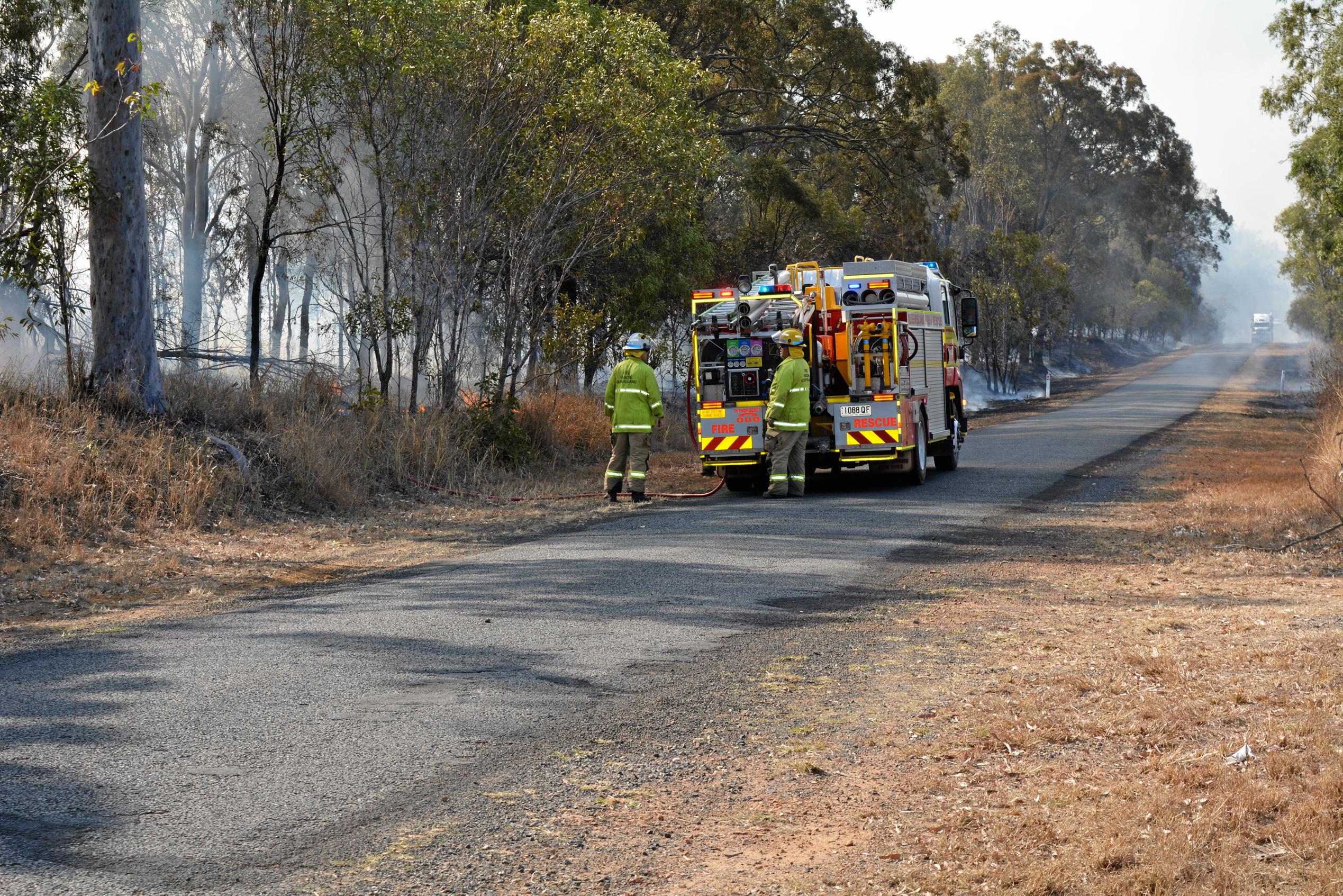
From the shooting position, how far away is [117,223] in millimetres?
15023

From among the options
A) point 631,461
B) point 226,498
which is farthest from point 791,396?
point 226,498

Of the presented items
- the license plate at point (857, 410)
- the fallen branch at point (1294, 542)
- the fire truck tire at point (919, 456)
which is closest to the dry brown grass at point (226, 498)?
the license plate at point (857, 410)

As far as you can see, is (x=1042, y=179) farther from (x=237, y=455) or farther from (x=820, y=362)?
(x=237, y=455)

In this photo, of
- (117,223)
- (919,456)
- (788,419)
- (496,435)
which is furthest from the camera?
(496,435)

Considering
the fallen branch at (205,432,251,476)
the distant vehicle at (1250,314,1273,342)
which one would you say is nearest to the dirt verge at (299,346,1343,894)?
the fallen branch at (205,432,251,476)

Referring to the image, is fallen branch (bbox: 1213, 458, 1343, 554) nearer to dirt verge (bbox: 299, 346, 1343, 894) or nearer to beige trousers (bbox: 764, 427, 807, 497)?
dirt verge (bbox: 299, 346, 1343, 894)

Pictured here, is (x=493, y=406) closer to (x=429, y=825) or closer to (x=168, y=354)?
(x=168, y=354)

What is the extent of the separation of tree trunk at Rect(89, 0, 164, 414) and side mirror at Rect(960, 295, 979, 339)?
12.1 metres

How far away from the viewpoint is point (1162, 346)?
454 feet

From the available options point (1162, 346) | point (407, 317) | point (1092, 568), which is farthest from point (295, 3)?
point (1162, 346)

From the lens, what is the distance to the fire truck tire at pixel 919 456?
56.6 feet

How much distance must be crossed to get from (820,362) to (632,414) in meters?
2.76

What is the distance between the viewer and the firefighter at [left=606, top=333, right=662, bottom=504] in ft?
51.5

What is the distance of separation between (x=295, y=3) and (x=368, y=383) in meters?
5.14
